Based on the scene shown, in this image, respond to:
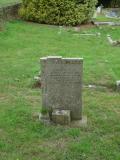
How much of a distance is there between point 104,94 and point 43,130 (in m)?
2.29

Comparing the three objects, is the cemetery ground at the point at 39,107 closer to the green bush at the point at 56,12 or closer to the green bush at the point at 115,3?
the green bush at the point at 56,12

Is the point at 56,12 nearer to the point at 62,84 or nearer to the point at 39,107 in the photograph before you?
the point at 39,107

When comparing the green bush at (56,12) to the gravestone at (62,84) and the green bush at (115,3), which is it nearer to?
the green bush at (115,3)

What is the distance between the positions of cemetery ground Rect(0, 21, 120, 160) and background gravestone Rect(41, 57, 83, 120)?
1.06ft

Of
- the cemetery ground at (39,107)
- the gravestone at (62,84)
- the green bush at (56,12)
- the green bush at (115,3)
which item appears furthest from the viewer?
the green bush at (115,3)

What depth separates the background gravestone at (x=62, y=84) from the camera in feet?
21.0

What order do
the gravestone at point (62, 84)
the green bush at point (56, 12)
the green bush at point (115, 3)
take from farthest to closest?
the green bush at point (115, 3) < the green bush at point (56, 12) < the gravestone at point (62, 84)

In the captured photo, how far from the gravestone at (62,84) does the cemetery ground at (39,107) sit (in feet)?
1.03

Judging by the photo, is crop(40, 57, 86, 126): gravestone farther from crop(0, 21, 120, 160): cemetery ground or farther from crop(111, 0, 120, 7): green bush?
crop(111, 0, 120, 7): green bush

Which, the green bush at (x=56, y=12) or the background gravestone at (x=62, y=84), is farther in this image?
the green bush at (x=56, y=12)

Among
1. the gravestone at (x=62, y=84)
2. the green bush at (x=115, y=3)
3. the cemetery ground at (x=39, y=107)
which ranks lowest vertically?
the green bush at (x=115, y=3)

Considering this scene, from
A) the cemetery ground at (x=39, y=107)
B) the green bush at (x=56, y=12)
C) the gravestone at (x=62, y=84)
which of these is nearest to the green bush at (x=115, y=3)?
the green bush at (x=56, y=12)

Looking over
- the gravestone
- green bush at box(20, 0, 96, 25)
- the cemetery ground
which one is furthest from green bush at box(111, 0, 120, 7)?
the gravestone

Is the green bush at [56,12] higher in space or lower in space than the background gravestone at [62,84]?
lower
